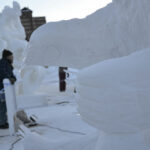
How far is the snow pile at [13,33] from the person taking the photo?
581 centimetres

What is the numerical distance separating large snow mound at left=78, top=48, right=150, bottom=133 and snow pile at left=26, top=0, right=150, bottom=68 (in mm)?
247

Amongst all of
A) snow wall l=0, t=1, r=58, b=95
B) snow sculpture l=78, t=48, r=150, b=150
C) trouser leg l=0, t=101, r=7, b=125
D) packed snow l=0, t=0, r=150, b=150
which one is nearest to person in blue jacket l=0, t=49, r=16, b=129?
trouser leg l=0, t=101, r=7, b=125

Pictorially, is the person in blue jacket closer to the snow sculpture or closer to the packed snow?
the packed snow

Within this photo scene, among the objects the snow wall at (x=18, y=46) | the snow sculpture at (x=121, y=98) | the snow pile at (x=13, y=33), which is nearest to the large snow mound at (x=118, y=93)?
the snow sculpture at (x=121, y=98)

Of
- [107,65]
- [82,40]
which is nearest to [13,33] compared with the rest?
[82,40]

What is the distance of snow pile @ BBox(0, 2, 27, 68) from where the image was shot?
5.81 metres

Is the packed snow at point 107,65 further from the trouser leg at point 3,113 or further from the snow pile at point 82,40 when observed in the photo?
the trouser leg at point 3,113

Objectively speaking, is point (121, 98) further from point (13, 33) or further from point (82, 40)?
point (13, 33)

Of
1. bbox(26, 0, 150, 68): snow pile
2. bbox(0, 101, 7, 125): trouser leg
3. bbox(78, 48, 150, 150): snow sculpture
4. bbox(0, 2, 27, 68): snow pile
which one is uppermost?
bbox(0, 2, 27, 68): snow pile

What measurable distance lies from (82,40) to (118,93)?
1.79 ft

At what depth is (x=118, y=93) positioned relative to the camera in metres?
0.89

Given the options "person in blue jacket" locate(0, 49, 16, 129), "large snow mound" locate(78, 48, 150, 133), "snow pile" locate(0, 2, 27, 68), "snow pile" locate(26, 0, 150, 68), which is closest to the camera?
"large snow mound" locate(78, 48, 150, 133)

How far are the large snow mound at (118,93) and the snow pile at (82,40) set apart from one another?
9.7 inches

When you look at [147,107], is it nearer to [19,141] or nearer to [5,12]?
[19,141]
